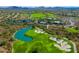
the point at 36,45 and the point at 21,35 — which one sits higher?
the point at 21,35

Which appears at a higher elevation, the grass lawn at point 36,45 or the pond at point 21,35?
the pond at point 21,35

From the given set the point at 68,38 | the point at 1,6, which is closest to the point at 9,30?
the point at 1,6

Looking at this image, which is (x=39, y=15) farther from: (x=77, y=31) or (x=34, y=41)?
(x=77, y=31)

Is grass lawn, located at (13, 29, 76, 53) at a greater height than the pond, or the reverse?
the pond
